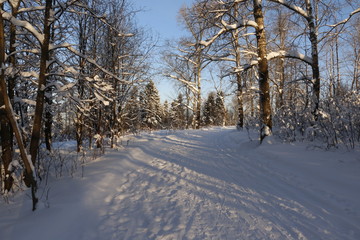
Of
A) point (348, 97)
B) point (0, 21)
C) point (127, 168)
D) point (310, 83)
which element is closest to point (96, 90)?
point (0, 21)

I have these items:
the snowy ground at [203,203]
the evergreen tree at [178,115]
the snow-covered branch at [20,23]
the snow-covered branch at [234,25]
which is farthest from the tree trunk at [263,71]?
the evergreen tree at [178,115]

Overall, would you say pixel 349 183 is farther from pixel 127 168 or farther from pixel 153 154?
pixel 153 154

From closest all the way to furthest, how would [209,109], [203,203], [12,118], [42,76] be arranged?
[12,118] < [203,203] < [42,76] < [209,109]

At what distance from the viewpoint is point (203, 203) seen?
10.4ft

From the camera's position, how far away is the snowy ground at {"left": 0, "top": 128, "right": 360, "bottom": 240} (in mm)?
2432

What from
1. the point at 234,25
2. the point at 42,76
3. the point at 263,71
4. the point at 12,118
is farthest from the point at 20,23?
the point at 263,71

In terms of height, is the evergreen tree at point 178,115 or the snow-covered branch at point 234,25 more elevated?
the snow-covered branch at point 234,25

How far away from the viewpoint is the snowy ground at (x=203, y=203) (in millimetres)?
2432

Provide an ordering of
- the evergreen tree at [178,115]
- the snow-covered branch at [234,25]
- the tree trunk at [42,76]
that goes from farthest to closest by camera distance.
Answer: the evergreen tree at [178,115] < the snow-covered branch at [234,25] < the tree trunk at [42,76]

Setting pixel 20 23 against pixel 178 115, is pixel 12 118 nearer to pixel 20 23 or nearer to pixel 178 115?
pixel 20 23

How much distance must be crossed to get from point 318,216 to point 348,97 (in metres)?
4.84

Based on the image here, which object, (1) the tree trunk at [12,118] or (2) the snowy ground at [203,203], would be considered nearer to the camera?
(2) the snowy ground at [203,203]

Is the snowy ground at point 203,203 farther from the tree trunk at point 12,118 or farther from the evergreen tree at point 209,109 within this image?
the evergreen tree at point 209,109

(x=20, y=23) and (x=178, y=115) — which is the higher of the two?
(x=20, y=23)
